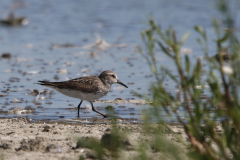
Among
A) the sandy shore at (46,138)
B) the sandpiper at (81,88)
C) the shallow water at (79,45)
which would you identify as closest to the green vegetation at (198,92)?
the shallow water at (79,45)

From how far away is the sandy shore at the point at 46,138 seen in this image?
5.54 m

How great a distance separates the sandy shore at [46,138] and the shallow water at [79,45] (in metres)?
0.76

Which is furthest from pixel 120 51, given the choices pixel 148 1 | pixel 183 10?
pixel 148 1

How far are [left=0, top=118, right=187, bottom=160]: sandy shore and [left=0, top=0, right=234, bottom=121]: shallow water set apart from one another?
0.76 m

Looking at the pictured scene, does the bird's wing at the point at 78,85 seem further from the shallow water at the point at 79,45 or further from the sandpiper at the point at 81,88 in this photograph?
the shallow water at the point at 79,45

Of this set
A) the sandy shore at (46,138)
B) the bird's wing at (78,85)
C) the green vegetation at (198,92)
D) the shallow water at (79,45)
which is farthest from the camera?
the shallow water at (79,45)

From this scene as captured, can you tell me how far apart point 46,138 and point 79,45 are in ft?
34.3

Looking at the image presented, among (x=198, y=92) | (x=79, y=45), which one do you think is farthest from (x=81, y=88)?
(x=79, y=45)

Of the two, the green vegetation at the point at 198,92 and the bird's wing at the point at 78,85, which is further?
the bird's wing at the point at 78,85

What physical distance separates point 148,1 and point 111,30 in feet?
24.2

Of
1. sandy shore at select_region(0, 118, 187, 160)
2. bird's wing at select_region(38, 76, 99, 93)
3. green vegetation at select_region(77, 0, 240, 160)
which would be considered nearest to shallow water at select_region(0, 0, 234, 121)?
green vegetation at select_region(77, 0, 240, 160)

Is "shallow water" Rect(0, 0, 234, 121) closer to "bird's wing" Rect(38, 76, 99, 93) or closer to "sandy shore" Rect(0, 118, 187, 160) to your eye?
"bird's wing" Rect(38, 76, 99, 93)

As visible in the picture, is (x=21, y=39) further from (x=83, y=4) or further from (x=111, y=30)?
(x=83, y=4)

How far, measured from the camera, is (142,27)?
19469mm
